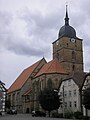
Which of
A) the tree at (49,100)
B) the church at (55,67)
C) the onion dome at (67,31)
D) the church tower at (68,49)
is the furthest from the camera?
the onion dome at (67,31)

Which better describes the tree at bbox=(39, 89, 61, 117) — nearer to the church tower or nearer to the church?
the church

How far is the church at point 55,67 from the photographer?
259 ft

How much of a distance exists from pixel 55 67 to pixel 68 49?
1022 centimetres

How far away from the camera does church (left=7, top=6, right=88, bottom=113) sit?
78.9 meters

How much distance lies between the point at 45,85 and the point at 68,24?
2440 cm

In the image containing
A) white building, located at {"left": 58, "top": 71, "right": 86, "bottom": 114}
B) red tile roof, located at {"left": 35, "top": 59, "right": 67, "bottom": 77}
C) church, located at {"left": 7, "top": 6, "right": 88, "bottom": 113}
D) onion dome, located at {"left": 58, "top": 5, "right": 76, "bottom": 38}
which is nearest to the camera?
white building, located at {"left": 58, "top": 71, "right": 86, "bottom": 114}

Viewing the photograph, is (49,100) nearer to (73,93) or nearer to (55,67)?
(73,93)

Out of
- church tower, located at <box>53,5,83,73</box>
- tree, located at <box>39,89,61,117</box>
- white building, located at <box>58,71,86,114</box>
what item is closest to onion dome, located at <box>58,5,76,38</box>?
church tower, located at <box>53,5,83,73</box>

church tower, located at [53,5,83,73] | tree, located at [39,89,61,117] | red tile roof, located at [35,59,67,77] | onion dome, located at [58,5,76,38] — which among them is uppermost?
onion dome, located at [58,5,76,38]

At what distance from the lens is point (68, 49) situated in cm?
8500

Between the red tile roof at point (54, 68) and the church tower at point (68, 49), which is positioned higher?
the church tower at point (68, 49)

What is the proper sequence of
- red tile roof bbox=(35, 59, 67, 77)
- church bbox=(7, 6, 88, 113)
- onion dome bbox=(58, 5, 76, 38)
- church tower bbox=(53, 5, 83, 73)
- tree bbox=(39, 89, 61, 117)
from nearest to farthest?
1. tree bbox=(39, 89, 61, 117)
2. red tile roof bbox=(35, 59, 67, 77)
3. church bbox=(7, 6, 88, 113)
4. church tower bbox=(53, 5, 83, 73)
5. onion dome bbox=(58, 5, 76, 38)

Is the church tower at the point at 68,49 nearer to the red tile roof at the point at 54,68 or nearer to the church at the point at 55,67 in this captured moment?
the church at the point at 55,67

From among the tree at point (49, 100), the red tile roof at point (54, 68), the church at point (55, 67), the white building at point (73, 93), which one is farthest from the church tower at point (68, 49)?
the tree at point (49, 100)
